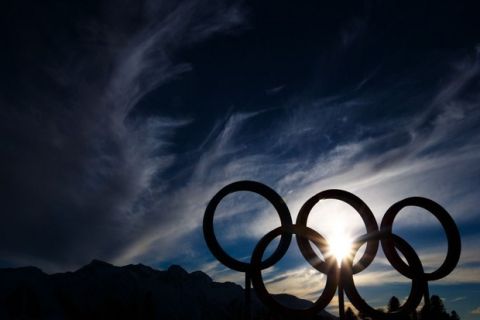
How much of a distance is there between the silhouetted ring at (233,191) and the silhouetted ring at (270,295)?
0.40m

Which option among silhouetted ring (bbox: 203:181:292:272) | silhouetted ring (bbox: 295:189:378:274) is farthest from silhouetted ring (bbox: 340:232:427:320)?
silhouetted ring (bbox: 203:181:292:272)

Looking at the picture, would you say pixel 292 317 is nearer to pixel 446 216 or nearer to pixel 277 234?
pixel 277 234

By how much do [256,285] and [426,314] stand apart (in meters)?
12.2

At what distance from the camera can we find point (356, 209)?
2472cm

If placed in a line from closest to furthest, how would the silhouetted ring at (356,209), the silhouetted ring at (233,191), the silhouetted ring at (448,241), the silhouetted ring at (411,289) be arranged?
1. the silhouetted ring at (233,191)
2. the silhouetted ring at (411,289)
3. the silhouetted ring at (356,209)
4. the silhouetted ring at (448,241)

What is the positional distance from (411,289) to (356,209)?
6372mm

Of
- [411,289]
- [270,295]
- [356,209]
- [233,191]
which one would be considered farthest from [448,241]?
[233,191]

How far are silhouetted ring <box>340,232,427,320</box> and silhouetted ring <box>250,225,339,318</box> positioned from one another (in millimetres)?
746

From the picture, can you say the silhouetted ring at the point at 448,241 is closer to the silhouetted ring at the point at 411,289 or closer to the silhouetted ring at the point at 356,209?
the silhouetted ring at the point at 411,289

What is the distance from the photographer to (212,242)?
2134 centimetres

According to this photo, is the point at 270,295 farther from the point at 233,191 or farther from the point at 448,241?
the point at 448,241

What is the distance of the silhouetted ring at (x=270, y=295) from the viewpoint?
21.3 metres

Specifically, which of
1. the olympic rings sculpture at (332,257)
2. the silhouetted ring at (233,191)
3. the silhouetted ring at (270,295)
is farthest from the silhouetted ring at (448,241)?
the silhouetted ring at (233,191)

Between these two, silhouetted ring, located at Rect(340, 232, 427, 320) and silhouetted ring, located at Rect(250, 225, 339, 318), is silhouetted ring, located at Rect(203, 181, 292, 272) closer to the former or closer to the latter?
silhouetted ring, located at Rect(250, 225, 339, 318)
